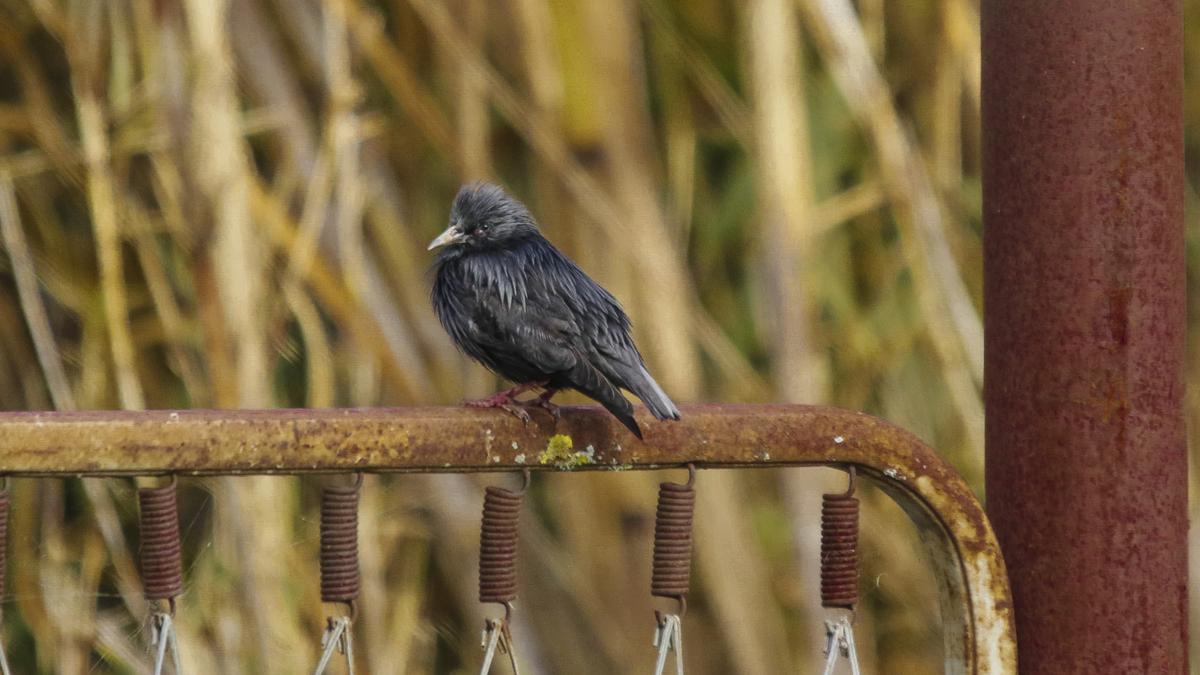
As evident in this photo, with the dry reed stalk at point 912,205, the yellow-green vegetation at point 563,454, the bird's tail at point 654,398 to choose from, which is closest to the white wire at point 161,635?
the yellow-green vegetation at point 563,454

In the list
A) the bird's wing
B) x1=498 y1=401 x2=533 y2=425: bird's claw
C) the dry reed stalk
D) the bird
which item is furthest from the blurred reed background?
x1=498 y1=401 x2=533 y2=425: bird's claw

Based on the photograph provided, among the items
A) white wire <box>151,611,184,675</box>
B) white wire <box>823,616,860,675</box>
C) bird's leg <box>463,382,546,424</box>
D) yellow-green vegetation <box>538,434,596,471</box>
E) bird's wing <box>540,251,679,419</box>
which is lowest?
white wire <box>823,616,860,675</box>

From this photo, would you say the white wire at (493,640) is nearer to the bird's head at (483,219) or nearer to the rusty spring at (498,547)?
the rusty spring at (498,547)

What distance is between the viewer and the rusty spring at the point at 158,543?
1302 millimetres

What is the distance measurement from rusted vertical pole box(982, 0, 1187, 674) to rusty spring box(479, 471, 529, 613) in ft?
1.65

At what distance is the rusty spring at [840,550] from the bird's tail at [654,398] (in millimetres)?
170

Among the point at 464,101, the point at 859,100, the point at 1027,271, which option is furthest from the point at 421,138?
the point at 1027,271

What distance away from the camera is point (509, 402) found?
1787mm

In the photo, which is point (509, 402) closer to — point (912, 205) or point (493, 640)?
point (493, 640)

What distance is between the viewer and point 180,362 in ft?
10.3

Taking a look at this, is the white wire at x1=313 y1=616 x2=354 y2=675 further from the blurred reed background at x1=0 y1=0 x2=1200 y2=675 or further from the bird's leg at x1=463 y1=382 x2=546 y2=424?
the blurred reed background at x1=0 y1=0 x2=1200 y2=675

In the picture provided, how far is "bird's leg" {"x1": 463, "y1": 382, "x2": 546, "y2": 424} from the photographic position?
4.81 ft

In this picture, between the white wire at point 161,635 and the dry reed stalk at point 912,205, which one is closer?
the white wire at point 161,635

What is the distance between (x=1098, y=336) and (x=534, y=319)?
0.84 metres
